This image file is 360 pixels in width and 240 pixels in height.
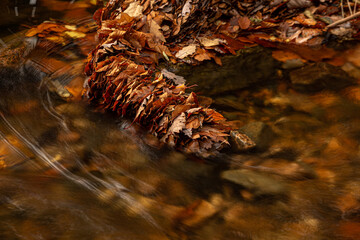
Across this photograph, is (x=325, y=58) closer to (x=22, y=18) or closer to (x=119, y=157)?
(x=119, y=157)

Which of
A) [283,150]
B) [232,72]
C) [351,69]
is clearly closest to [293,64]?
[351,69]

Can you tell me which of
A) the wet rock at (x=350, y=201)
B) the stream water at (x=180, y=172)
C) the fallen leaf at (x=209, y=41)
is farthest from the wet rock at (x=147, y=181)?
the fallen leaf at (x=209, y=41)

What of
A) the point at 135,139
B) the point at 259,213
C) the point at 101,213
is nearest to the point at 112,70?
the point at 135,139

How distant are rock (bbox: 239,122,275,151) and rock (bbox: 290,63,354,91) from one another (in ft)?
2.30

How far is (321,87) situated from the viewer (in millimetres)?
2910

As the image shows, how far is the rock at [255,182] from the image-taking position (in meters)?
2.01

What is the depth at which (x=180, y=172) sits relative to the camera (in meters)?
2.12

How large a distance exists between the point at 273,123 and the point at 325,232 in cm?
102

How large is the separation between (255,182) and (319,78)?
1535 millimetres

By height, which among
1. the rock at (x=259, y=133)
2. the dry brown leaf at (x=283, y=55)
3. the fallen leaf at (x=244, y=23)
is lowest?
the rock at (x=259, y=133)

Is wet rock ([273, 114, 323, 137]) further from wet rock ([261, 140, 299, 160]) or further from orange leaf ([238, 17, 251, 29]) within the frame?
orange leaf ([238, 17, 251, 29])

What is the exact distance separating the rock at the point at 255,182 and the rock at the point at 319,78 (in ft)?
3.97

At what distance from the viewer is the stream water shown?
1686 millimetres

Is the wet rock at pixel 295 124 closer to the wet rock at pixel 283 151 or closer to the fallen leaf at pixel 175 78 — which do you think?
the wet rock at pixel 283 151
